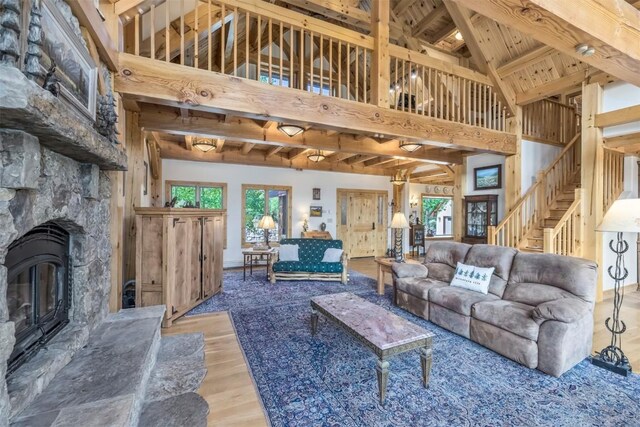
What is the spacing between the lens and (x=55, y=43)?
1.56 metres

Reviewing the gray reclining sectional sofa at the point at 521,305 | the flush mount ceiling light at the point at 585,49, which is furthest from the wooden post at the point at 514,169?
the flush mount ceiling light at the point at 585,49

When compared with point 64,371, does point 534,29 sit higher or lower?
higher

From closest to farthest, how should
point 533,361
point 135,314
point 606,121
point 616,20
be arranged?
point 616,20 → point 533,361 → point 135,314 → point 606,121

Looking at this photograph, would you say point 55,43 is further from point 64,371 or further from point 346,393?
point 346,393

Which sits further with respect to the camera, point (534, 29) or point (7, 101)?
point (534, 29)

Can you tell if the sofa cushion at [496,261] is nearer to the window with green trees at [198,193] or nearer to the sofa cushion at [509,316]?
the sofa cushion at [509,316]

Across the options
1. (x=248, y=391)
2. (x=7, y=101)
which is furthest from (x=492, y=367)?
(x=7, y=101)

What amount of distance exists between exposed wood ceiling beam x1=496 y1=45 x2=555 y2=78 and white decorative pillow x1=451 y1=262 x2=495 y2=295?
3.48 meters

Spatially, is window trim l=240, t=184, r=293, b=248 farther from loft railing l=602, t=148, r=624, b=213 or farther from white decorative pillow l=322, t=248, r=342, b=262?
loft railing l=602, t=148, r=624, b=213

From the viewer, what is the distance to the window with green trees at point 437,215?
484 inches

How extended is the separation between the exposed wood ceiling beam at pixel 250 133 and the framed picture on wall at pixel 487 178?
4.13ft

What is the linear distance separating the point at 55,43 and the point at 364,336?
2.58m

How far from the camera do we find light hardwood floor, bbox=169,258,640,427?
1.94m

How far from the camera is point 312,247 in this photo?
5.88 m
